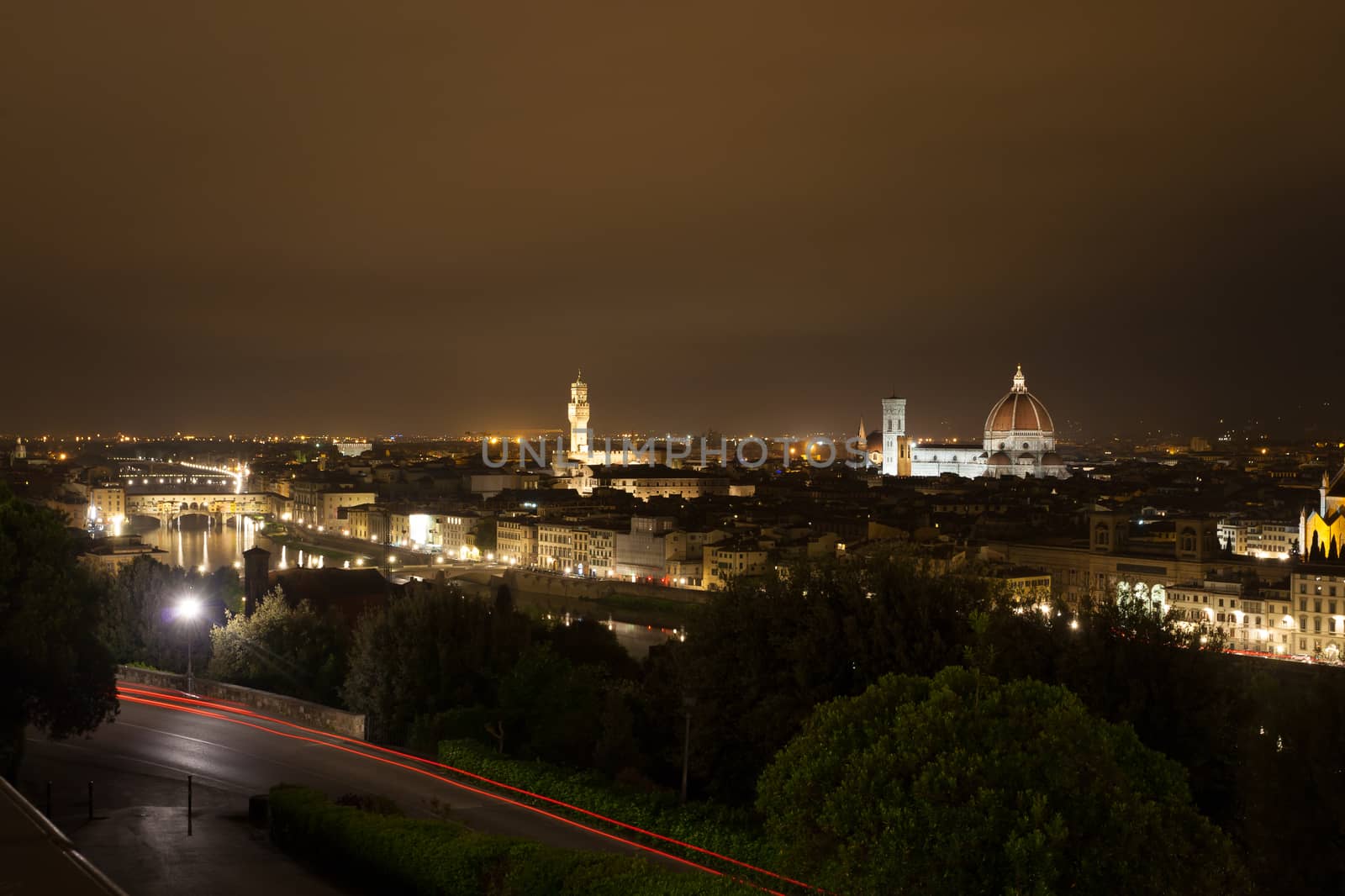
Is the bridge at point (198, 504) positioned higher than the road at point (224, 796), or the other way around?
Answer: the bridge at point (198, 504)

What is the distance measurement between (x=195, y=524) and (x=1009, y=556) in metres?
42.0

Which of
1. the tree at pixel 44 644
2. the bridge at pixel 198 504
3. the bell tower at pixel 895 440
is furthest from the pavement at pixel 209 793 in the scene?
the bell tower at pixel 895 440

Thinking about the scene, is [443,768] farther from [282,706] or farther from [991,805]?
[991,805]

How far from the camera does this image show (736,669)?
9273 millimetres

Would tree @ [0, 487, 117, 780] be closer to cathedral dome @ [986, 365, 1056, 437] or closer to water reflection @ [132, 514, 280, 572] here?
water reflection @ [132, 514, 280, 572]

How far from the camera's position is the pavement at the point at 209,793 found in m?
5.90

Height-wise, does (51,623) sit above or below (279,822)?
above

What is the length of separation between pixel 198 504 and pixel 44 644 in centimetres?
6041

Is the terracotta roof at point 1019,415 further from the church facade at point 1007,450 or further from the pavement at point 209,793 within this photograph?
the pavement at point 209,793

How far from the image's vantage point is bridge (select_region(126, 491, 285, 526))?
6288cm

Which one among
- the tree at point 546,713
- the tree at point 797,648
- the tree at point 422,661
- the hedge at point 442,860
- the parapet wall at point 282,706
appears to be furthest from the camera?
the tree at point 422,661

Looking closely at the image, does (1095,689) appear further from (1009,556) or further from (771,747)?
(1009,556)

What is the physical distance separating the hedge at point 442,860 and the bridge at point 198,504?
58684 mm

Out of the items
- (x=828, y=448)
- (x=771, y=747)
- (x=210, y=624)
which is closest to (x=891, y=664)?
(x=771, y=747)
